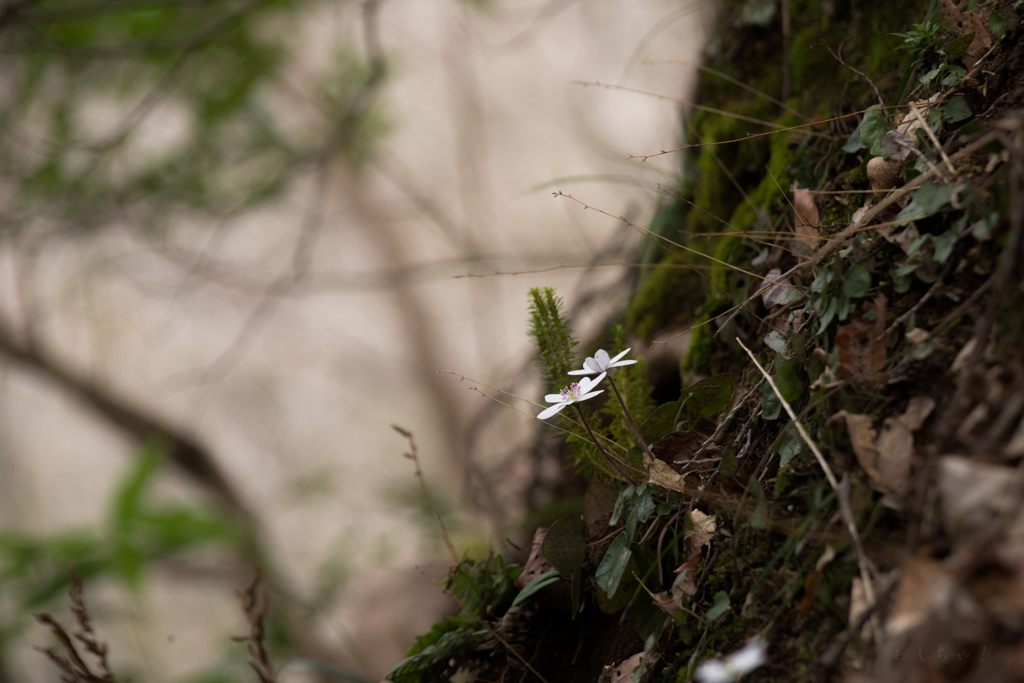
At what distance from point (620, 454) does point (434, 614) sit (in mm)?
2029

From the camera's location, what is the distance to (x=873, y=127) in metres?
0.81

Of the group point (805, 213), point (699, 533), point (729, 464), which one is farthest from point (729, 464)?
point (805, 213)

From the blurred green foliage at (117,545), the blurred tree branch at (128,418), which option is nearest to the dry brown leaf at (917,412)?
the blurred green foliage at (117,545)

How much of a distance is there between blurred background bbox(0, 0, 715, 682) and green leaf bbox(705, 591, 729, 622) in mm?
370

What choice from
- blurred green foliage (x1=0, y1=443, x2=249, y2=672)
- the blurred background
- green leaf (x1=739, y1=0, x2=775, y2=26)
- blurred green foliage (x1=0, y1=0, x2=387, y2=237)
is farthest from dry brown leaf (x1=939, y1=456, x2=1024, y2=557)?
blurred green foliage (x1=0, y1=443, x2=249, y2=672)

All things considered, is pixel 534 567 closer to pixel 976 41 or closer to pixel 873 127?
pixel 873 127

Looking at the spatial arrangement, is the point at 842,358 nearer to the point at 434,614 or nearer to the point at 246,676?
the point at 434,614

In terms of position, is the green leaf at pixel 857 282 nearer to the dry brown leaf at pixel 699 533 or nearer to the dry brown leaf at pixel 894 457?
the dry brown leaf at pixel 894 457

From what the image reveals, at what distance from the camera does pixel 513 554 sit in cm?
116

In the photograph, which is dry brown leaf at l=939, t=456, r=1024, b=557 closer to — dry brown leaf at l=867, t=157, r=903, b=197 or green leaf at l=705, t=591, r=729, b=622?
green leaf at l=705, t=591, r=729, b=622

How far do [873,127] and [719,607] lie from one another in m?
0.66

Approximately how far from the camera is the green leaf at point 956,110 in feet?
2.36

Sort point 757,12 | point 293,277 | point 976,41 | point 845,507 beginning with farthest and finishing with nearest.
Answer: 1. point 293,277
2. point 757,12
3. point 976,41
4. point 845,507

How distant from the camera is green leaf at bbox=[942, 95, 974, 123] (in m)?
0.72
